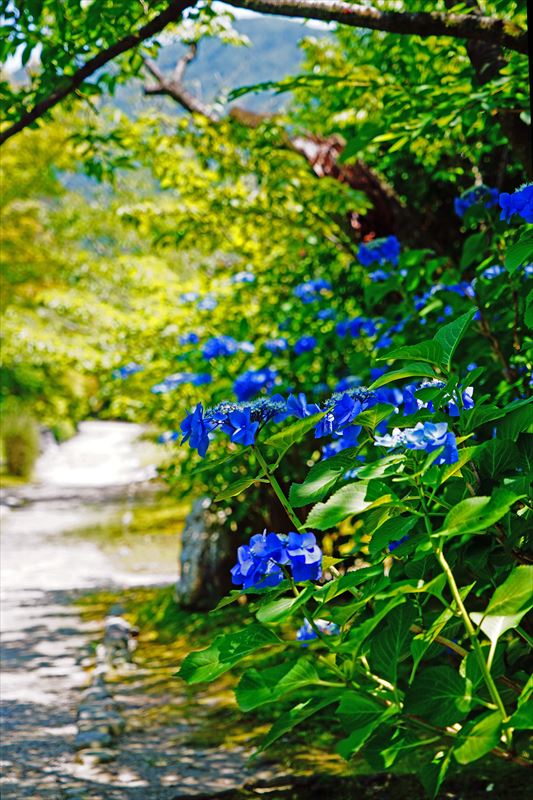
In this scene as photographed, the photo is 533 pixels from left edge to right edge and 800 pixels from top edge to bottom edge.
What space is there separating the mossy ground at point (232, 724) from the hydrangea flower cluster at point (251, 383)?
1305 millimetres

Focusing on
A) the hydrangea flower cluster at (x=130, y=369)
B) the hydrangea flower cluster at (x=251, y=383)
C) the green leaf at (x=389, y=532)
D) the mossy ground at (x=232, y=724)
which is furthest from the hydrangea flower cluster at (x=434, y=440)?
the hydrangea flower cluster at (x=130, y=369)

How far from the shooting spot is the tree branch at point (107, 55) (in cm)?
270

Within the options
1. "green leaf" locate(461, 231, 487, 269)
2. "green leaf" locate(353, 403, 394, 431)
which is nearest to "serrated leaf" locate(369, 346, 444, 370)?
"green leaf" locate(353, 403, 394, 431)

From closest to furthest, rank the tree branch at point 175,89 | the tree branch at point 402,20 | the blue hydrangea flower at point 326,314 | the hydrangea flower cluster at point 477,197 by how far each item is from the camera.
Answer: the tree branch at point 402,20 < the hydrangea flower cluster at point 477,197 < the blue hydrangea flower at point 326,314 < the tree branch at point 175,89

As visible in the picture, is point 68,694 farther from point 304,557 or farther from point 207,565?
point 304,557

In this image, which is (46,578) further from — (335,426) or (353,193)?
(335,426)

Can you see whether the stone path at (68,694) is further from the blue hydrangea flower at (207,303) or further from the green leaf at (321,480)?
the blue hydrangea flower at (207,303)

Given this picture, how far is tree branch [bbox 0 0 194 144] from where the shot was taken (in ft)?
8.86

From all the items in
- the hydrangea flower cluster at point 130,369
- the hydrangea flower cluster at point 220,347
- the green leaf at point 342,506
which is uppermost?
the hydrangea flower cluster at point 130,369

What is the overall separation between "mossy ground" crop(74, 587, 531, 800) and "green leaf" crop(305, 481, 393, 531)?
1.87 ft

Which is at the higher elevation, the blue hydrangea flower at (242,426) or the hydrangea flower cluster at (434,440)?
the blue hydrangea flower at (242,426)

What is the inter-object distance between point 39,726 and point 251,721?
0.93m

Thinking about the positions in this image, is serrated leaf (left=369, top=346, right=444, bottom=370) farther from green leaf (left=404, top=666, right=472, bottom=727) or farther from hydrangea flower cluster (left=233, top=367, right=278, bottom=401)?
hydrangea flower cluster (left=233, top=367, right=278, bottom=401)

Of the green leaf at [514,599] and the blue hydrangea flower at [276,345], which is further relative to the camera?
the blue hydrangea flower at [276,345]
